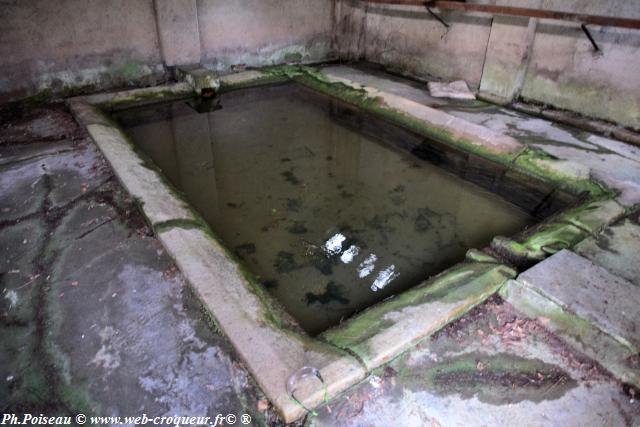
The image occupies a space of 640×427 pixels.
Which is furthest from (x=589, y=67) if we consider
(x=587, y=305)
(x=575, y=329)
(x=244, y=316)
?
(x=244, y=316)

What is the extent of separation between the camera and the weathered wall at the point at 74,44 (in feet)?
15.7

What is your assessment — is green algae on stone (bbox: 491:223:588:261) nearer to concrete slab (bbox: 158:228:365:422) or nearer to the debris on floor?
concrete slab (bbox: 158:228:365:422)

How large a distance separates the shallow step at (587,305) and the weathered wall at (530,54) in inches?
116

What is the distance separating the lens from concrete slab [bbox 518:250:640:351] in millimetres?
1854

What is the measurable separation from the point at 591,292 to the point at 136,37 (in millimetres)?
5981

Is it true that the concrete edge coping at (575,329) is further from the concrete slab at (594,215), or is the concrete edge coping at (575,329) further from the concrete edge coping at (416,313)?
the concrete slab at (594,215)

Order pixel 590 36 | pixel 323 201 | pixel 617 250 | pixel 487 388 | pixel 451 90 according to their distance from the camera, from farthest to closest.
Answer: pixel 451 90, pixel 590 36, pixel 323 201, pixel 617 250, pixel 487 388

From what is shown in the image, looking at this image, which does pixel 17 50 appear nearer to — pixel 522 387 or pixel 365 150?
pixel 365 150

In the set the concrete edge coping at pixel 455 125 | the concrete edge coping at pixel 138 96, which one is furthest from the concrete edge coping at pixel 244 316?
the concrete edge coping at pixel 138 96

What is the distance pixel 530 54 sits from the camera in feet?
15.8

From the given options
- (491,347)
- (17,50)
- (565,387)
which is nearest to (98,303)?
(491,347)

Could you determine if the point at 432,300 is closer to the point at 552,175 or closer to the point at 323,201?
the point at 323,201

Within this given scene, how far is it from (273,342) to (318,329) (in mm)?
579

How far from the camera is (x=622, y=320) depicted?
1874 millimetres
